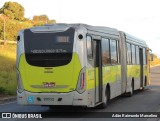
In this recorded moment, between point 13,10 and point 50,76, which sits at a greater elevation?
point 13,10

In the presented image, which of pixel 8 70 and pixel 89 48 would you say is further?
pixel 8 70

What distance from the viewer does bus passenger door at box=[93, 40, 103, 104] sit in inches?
614

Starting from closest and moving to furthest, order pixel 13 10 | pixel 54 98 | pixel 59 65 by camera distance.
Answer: pixel 54 98, pixel 59 65, pixel 13 10

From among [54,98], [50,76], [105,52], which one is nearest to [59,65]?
[50,76]

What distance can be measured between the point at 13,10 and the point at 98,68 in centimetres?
7317

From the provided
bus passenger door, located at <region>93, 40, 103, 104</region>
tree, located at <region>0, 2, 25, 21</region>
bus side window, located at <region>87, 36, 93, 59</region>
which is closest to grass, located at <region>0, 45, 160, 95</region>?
bus passenger door, located at <region>93, 40, 103, 104</region>

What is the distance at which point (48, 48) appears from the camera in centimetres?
1467

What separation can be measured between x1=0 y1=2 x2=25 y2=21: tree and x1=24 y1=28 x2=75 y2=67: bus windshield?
72.1m

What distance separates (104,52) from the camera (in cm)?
1680

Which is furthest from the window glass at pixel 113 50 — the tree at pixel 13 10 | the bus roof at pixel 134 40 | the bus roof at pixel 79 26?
the tree at pixel 13 10

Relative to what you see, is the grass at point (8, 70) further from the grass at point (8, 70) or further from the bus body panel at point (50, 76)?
the bus body panel at point (50, 76)

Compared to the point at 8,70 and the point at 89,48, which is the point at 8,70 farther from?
the point at 89,48

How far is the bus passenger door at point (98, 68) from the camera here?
15.6 m

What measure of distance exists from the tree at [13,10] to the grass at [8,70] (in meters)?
32.1
